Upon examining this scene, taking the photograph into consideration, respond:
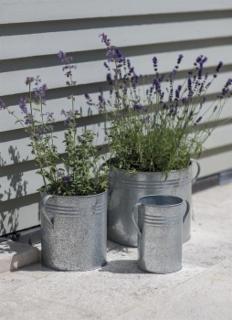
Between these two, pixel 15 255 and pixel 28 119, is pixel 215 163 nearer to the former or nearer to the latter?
pixel 28 119

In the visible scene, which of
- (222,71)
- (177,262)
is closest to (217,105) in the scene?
(222,71)

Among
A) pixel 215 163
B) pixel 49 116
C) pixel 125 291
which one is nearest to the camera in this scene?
pixel 125 291

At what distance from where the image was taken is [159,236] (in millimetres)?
4363

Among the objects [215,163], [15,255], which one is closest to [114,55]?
[15,255]

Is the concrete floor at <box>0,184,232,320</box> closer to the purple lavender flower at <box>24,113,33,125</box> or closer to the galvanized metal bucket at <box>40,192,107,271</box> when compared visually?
the galvanized metal bucket at <box>40,192,107,271</box>

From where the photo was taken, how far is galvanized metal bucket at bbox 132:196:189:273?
14.3 ft

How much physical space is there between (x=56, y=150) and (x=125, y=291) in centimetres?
103

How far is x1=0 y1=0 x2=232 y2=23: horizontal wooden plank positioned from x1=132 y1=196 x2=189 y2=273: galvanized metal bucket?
3.99 ft

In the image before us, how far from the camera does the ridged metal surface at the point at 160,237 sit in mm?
4352

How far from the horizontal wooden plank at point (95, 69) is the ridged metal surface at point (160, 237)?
948mm

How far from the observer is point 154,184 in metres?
4.72

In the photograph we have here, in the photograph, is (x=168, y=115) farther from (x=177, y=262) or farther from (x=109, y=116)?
(x=177, y=262)

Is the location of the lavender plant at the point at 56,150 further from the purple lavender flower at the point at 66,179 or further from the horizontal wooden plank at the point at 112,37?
the horizontal wooden plank at the point at 112,37

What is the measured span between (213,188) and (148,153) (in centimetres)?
166
